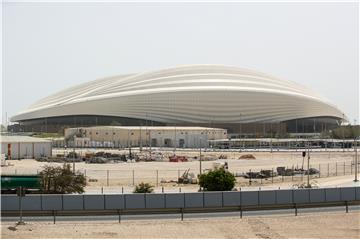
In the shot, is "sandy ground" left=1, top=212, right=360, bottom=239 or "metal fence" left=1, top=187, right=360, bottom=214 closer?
"sandy ground" left=1, top=212, right=360, bottom=239

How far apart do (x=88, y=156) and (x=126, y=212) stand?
40.1m

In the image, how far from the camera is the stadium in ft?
397

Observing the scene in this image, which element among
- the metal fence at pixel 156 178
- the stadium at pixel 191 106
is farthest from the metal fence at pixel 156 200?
the stadium at pixel 191 106

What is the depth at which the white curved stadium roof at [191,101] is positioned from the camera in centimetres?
12100

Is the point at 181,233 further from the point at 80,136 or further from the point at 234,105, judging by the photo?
the point at 234,105

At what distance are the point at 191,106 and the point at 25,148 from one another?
6279cm

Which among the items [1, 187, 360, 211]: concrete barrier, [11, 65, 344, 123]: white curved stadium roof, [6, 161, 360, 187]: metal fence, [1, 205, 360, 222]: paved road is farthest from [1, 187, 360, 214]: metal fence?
[11, 65, 344, 123]: white curved stadium roof

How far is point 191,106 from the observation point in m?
122

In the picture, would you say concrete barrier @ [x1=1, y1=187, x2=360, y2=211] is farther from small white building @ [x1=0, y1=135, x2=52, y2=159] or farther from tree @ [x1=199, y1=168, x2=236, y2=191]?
small white building @ [x1=0, y1=135, x2=52, y2=159]

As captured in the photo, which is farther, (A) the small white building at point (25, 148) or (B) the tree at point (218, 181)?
(A) the small white building at point (25, 148)

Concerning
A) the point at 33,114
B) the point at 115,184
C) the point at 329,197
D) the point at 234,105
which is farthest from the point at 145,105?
the point at 329,197

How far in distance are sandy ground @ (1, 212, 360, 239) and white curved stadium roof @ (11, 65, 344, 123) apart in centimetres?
9986

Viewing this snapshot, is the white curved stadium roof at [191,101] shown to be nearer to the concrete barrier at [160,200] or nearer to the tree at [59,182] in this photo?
the tree at [59,182]

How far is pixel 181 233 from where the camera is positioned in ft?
61.7
